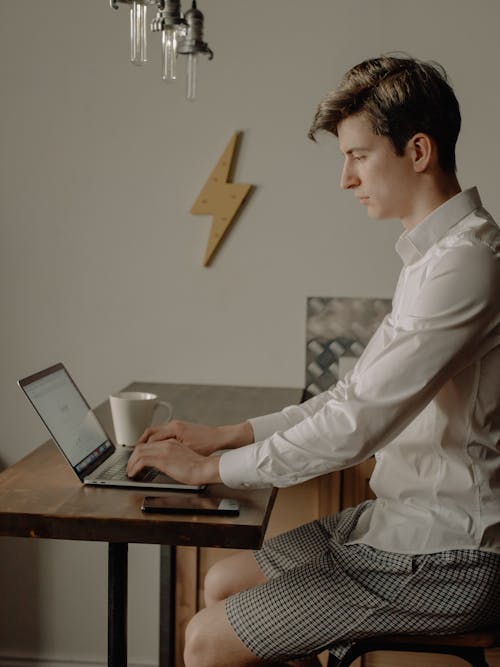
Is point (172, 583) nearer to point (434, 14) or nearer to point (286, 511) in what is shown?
point (286, 511)

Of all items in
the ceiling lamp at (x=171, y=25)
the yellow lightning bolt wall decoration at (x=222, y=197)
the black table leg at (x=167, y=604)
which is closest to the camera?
the ceiling lamp at (x=171, y=25)

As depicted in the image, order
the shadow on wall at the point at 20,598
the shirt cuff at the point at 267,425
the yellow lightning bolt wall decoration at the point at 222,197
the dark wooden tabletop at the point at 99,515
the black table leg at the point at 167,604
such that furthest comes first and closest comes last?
the shadow on wall at the point at 20,598, the yellow lightning bolt wall decoration at the point at 222,197, the black table leg at the point at 167,604, the shirt cuff at the point at 267,425, the dark wooden tabletop at the point at 99,515

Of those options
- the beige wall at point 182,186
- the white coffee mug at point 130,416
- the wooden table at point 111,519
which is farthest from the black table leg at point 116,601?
the beige wall at point 182,186

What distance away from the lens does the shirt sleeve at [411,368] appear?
56.6 inches

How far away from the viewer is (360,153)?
5.32ft

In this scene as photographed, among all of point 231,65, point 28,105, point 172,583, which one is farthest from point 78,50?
point 172,583

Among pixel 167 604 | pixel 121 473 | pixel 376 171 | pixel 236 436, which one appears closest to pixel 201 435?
pixel 236 436

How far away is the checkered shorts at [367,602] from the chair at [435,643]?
2 cm

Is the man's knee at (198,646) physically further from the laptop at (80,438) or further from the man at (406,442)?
the laptop at (80,438)

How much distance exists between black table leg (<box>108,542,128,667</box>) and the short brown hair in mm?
866

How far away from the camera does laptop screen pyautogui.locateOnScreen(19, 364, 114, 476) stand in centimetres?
161

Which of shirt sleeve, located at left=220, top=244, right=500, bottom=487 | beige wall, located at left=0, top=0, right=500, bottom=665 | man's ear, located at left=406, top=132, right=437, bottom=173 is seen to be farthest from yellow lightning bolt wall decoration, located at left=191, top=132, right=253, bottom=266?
shirt sleeve, located at left=220, top=244, right=500, bottom=487

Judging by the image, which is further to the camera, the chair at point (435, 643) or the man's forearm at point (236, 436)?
the man's forearm at point (236, 436)

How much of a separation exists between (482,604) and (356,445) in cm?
33
